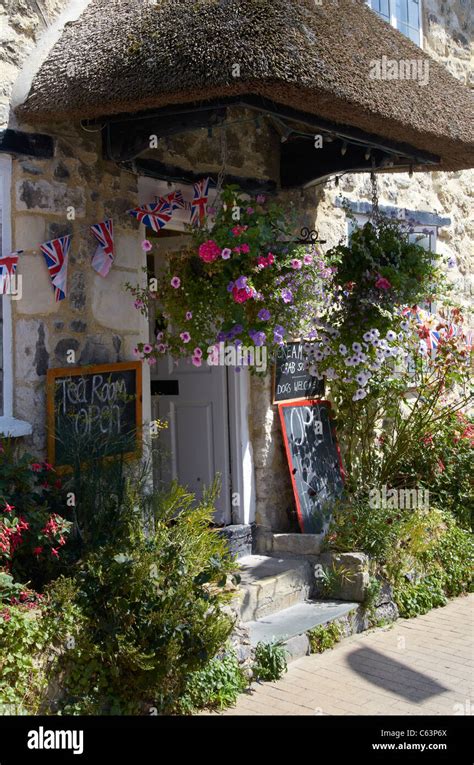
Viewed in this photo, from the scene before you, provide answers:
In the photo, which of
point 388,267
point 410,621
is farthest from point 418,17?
point 410,621

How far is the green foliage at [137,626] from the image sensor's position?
4004mm

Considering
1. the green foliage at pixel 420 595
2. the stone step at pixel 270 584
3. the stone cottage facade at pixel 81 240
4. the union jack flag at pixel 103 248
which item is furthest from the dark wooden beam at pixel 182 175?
the green foliage at pixel 420 595

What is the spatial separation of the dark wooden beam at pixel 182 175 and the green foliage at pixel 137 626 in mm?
2192

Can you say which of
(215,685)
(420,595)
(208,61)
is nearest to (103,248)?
(208,61)

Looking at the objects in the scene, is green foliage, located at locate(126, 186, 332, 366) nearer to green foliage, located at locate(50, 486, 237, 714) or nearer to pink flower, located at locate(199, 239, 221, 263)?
pink flower, located at locate(199, 239, 221, 263)

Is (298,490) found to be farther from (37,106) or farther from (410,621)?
(37,106)

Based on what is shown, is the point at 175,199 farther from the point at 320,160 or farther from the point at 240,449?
the point at 240,449

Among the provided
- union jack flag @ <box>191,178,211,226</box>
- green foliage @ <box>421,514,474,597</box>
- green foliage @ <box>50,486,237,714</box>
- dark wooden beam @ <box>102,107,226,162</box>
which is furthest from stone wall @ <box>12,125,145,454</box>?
green foliage @ <box>421,514,474,597</box>

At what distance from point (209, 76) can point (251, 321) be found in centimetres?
137

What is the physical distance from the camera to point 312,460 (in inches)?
260

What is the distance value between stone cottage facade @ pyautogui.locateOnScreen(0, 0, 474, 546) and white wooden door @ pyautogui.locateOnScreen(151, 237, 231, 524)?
0.07 metres

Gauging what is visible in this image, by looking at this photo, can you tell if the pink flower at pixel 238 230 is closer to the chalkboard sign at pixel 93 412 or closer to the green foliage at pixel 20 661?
the chalkboard sign at pixel 93 412

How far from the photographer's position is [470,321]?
898cm

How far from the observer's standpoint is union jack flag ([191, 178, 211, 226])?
5.79 meters
